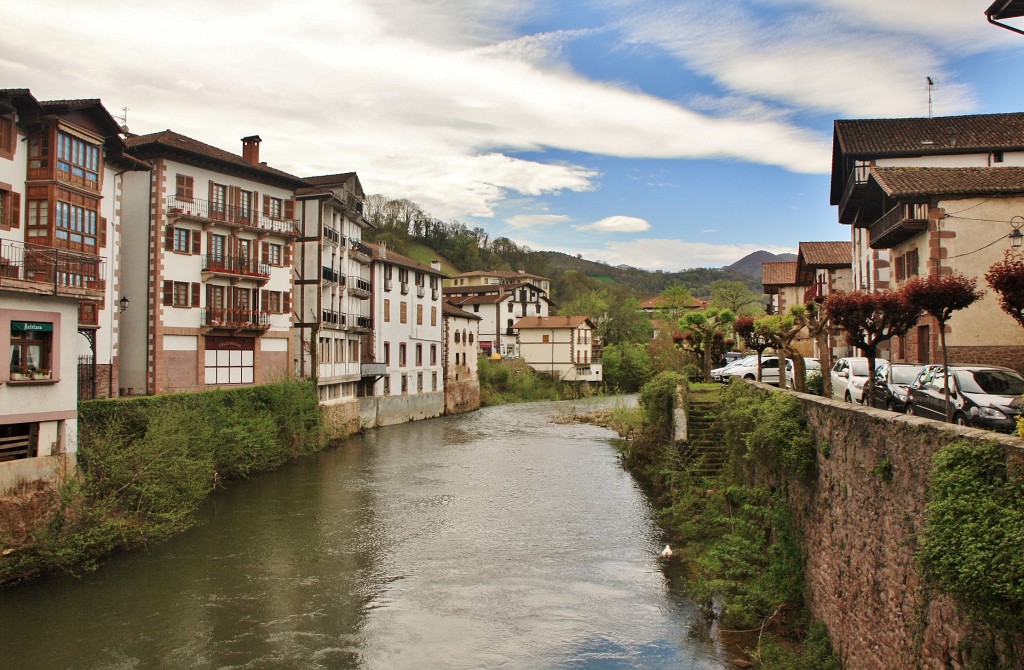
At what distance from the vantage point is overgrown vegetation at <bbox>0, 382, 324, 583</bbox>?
17.6m

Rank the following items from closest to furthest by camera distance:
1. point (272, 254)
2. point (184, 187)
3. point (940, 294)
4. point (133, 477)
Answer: point (940, 294) < point (133, 477) < point (184, 187) < point (272, 254)

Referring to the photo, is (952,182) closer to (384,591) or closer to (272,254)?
(384,591)

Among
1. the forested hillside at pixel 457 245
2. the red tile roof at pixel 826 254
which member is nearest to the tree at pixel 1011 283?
the red tile roof at pixel 826 254

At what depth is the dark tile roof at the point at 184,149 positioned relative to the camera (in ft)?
103

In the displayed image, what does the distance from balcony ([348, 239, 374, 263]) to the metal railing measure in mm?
23725

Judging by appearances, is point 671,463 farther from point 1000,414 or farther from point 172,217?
point 172,217

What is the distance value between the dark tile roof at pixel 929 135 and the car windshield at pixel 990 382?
66.9 feet

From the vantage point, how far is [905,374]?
19.5 meters

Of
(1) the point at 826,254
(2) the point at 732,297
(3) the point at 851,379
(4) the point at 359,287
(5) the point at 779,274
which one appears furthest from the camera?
(2) the point at 732,297

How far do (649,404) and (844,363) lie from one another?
8590mm

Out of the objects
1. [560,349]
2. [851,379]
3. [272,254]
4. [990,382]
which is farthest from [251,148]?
[560,349]

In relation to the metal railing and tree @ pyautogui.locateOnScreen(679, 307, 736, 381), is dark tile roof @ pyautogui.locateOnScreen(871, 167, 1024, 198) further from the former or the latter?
the metal railing

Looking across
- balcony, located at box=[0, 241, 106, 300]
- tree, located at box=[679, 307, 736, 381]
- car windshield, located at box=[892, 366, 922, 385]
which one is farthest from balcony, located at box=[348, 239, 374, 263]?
car windshield, located at box=[892, 366, 922, 385]

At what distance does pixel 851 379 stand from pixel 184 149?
1051 inches
